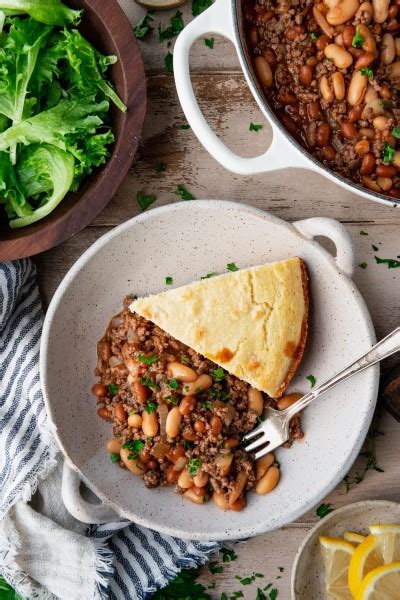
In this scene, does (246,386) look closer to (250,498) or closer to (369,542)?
(250,498)

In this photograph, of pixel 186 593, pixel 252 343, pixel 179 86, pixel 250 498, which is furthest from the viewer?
pixel 186 593

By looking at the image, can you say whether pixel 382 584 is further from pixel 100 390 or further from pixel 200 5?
pixel 200 5

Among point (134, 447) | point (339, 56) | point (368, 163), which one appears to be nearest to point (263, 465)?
point (134, 447)

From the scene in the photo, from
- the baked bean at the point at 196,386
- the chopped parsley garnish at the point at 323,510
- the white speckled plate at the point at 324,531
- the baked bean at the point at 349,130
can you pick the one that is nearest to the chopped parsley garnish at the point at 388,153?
the baked bean at the point at 349,130

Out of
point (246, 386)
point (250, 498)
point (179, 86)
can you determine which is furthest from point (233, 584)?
point (179, 86)

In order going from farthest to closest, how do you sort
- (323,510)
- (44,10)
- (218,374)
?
(323,510), (218,374), (44,10)

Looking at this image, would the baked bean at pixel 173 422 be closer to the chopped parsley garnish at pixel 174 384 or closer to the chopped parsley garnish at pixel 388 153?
the chopped parsley garnish at pixel 174 384
